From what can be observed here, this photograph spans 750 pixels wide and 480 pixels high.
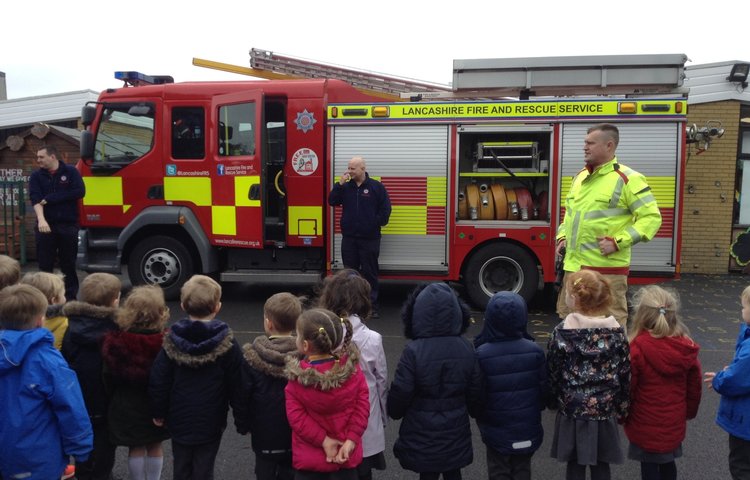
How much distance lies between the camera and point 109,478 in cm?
336

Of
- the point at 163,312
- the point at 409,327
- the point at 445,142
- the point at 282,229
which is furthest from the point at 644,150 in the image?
the point at 163,312

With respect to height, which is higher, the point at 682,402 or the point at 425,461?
the point at 682,402

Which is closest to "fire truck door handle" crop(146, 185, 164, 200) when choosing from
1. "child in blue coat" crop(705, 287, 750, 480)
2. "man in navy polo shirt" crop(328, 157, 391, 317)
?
"man in navy polo shirt" crop(328, 157, 391, 317)

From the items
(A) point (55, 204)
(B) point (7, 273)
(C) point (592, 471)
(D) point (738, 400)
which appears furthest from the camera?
(A) point (55, 204)

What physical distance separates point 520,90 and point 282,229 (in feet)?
11.2

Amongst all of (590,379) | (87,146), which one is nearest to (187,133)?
(87,146)

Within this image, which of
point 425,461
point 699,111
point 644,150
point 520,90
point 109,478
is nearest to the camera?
point 425,461

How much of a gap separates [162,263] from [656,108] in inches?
243

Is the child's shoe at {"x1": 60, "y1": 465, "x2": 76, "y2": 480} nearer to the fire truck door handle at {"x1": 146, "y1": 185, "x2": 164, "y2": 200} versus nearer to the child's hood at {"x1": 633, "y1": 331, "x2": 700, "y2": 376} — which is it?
the child's hood at {"x1": 633, "y1": 331, "x2": 700, "y2": 376}

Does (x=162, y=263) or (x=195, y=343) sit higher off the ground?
(x=195, y=343)

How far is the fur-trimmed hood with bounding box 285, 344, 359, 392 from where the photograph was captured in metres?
2.49

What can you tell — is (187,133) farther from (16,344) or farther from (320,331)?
(320,331)

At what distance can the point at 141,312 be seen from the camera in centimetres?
292

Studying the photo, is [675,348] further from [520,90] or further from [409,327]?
[520,90]
